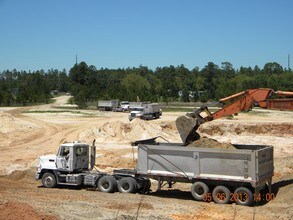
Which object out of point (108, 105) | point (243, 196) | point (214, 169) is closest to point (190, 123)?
point (214, 169)

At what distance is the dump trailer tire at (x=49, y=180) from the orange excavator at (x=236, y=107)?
259 inches

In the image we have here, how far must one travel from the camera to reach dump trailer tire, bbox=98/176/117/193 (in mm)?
20188

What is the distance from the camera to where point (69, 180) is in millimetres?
21234

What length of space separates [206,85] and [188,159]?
400 feet

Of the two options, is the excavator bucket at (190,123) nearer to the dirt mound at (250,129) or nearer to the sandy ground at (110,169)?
the sandy ground at (110,169)

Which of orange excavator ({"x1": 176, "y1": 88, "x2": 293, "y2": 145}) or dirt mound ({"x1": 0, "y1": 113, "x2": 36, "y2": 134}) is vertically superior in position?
orange excavator ({"x1": 176, "y1": 88, "x2": 293, "y2": 145})

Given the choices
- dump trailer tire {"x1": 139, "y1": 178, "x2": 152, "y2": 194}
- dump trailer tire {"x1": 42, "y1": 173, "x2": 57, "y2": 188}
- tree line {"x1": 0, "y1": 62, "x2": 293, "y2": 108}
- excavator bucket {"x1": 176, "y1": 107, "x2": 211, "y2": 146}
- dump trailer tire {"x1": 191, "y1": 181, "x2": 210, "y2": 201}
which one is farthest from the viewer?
tree line {"x1": 0, "y1": 62, "x2": 293, "y2": 108}

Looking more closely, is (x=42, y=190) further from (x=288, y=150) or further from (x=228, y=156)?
(x=288, y=150)

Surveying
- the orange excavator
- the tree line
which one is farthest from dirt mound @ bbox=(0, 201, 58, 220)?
the tree line

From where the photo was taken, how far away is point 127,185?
786 inches

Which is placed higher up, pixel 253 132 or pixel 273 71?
pixel 273 71

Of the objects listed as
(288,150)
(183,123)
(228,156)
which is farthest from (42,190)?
(288,150)

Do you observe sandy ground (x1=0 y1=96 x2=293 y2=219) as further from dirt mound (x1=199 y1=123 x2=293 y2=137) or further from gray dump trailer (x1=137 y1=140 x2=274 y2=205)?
gray dump trailer (x1=137 y1=140 x2=274 y2=205)

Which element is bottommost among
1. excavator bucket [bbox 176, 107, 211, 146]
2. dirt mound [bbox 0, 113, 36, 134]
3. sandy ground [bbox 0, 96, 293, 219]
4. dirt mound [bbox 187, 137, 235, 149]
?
sandy ground [bbox 0, 96, 293, 219]
